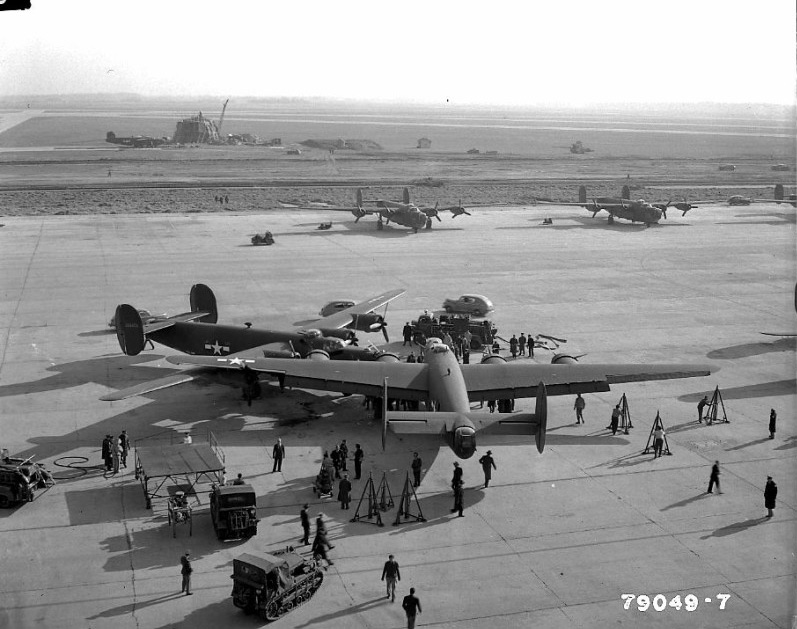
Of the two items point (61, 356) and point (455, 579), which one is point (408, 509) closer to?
point (455, 579)

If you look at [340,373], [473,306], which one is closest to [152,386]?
[340,373]

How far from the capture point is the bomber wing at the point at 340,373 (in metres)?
39.4

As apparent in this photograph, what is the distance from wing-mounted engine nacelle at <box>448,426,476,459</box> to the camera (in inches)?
1284

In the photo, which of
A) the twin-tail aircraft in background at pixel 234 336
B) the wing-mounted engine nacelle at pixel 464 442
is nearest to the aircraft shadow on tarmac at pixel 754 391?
the twin-tail aircraft in background at pixel 234 336

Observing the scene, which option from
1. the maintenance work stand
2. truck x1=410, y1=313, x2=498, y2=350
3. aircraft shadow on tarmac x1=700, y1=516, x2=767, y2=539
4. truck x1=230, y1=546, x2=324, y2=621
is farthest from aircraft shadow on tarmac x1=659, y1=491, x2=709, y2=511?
truck x1=410, y1=313, x2=498, y2=350

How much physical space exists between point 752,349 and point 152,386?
114 ft

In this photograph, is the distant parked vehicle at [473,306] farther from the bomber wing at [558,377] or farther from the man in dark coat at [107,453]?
the man in dark coat at [107,453]

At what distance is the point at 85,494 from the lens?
3331cm

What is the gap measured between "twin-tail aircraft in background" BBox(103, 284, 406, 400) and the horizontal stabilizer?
2.88 meters

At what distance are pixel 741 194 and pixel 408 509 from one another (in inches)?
5216

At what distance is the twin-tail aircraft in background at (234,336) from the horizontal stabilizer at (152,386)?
2882 mm

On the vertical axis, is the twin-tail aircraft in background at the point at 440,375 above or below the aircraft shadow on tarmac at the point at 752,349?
above

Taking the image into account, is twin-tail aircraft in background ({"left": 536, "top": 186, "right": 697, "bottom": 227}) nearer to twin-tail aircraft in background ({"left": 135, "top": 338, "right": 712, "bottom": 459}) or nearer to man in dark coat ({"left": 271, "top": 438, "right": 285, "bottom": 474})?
twin-tail aircraft in background ({"left": 135, "top": 338, "right": 712, "bottom": 459})

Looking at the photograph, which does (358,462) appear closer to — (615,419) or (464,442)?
(464,442)
